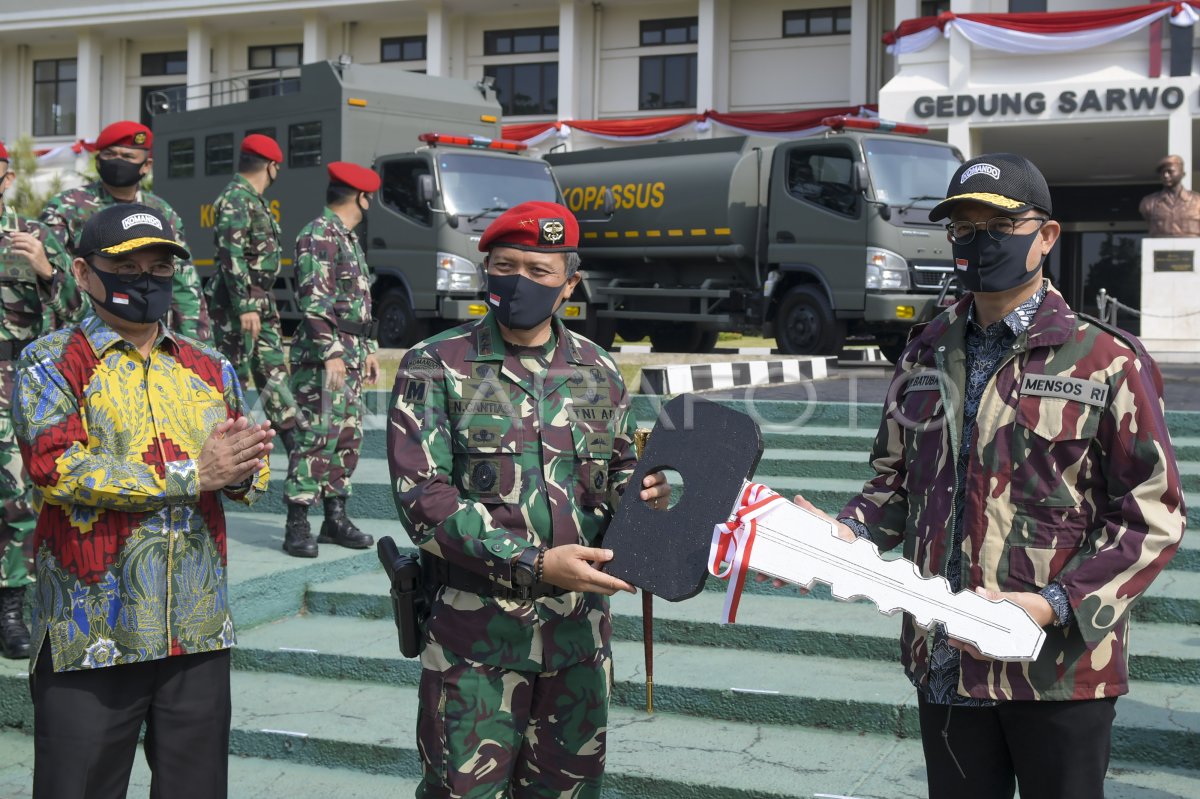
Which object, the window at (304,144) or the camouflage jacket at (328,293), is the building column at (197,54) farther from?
the camouflage jacket at (328,293)

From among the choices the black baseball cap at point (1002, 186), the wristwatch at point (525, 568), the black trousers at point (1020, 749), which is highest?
the black baseball cap at point (1002, 186)

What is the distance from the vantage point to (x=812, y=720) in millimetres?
4676

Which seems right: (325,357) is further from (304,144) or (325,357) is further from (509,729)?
(304,144)

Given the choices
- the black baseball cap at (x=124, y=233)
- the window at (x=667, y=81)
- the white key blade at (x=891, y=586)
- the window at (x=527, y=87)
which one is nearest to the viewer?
the white key blade at (x=891, y=586)

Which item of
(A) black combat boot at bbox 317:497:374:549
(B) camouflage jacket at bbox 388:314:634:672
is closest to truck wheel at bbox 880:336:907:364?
(A) black combat boot at bbox 317:497:374:549

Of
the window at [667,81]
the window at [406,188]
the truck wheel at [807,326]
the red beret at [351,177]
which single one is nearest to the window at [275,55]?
the window at [667,81]

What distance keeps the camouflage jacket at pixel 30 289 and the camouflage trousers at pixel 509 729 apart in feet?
8.98

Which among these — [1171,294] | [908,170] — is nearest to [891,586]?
[908,170]

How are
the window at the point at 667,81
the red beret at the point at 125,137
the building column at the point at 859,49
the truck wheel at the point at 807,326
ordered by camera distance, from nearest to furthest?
1. the red beret at the point at 125,137
2. the truck wheel at the point at 807,326
3. the building column at the point at 859,49
4. the window at the point at 667,81

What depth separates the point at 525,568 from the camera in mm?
2789

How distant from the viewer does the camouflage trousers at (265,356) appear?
22.6 feet

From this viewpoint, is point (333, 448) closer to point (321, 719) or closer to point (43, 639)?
point (321, 719)

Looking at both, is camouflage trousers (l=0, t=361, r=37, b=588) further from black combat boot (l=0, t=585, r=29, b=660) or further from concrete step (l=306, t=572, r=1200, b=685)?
concrete step (l=306, t=572, r=1200, b=685)

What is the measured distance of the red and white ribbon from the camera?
2.43 m
